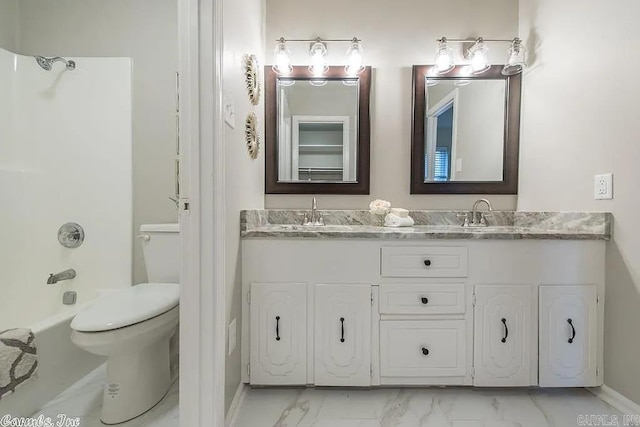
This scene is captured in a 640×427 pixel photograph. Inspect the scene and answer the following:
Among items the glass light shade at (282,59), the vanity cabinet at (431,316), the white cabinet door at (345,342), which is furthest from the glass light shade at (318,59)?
the white cabinet door at (345,342)

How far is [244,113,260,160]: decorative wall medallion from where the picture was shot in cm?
140

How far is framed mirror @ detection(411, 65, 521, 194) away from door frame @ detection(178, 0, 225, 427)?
1.30 meters

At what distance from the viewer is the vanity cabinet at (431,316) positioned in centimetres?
129

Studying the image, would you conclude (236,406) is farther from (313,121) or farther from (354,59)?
(354,59)

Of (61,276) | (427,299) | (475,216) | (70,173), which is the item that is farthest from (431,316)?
(70,173)

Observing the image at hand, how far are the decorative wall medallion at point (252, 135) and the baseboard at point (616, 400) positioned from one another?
212 cm

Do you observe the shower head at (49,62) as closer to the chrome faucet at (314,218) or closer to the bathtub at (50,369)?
the bathtub at (50,369)

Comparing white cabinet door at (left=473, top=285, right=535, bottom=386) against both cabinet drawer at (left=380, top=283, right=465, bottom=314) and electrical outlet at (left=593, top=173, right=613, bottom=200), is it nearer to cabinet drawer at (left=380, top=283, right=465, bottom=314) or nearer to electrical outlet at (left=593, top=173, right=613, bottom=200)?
cabinet drawer at (left=380, top=283, right=465, bottom=314)

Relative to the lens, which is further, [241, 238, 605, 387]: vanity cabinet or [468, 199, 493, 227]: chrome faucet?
[468, 199, 493, 227]: chrome faucet

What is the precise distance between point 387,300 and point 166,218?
147 cm

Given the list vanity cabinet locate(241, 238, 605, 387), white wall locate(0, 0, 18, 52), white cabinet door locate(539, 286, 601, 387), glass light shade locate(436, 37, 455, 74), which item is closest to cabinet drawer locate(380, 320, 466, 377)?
vanity cabinet locate(241, 238, 605, 387)

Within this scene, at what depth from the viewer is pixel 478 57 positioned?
1711 millimetres

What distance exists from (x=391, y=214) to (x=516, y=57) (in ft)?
4.16

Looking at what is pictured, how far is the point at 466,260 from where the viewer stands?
51.0 inches
